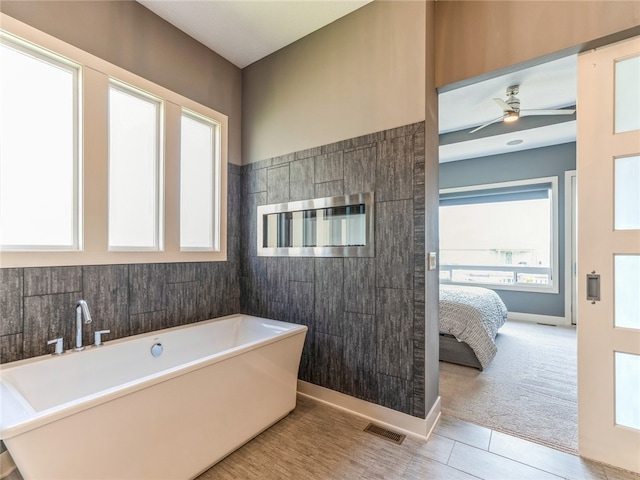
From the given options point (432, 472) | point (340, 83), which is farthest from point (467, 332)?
point (340, 83)

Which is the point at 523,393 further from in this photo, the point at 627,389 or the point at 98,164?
the point at 98,164

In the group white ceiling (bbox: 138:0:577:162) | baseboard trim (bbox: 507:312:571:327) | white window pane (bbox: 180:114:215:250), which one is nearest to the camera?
white ceiling (bbox: 138:0:577:162)

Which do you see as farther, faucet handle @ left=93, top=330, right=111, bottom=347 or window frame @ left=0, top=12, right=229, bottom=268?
faucet handle @ left=93, top=330, right=111, bottom=347

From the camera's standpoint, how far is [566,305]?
4.70 meters

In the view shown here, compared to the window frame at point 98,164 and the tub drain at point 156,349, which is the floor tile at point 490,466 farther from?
the window frame at point 98,164

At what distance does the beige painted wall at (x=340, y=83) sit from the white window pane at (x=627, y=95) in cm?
111

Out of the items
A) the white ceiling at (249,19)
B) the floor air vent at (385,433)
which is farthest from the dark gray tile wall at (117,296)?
the floor air vent at (385,433)

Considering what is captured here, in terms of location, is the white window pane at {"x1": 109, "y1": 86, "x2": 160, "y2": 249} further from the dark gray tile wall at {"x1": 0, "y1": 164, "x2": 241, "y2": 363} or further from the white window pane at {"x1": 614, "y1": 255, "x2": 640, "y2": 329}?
the white window pane at {"x1": 614, "y1": 255, "x2": 640, "y2": 329}

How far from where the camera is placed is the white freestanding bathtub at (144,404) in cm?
115

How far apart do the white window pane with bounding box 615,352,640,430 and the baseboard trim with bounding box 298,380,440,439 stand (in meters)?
1.06

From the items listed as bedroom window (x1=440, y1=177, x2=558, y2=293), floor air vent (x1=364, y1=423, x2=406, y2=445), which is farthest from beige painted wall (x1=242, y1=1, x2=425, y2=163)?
bedroom window (x1=440, y1=177, x2=558, y2=293)

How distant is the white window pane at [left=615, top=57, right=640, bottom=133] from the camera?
5.56 feet

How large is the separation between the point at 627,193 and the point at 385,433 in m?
2.17

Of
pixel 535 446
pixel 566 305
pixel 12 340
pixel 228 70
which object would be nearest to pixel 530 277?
pixel 566 305
